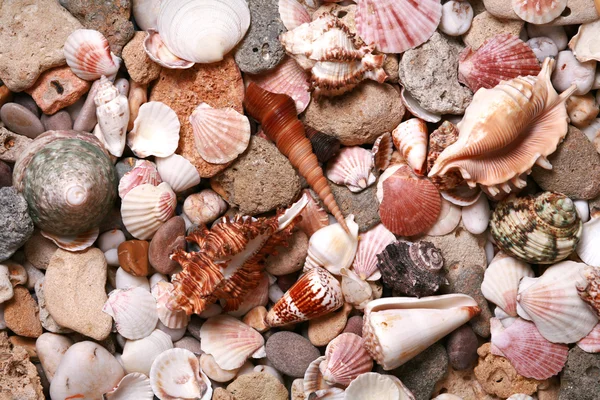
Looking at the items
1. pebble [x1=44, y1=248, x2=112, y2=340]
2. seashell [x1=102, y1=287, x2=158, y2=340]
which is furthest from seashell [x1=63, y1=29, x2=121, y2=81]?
seashell [x1=102, y1=287, x2=158, y2=340]

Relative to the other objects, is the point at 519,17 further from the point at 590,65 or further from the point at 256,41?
the point at 256,41

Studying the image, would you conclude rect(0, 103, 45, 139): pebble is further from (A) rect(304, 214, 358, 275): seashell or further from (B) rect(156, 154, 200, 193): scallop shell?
(A) rect(304, 214, 358, 275): seashell

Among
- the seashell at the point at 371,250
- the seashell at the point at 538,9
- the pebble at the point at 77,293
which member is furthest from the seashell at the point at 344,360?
the seashell at the point at 538,9

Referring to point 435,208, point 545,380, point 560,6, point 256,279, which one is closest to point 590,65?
point 560,6

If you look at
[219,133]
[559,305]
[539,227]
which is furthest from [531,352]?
[219,133]

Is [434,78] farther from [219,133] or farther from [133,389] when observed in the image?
[133,389]

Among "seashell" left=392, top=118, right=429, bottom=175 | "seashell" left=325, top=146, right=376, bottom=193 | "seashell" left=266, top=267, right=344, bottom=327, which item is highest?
"seashell" left=392, top=118, right=429, bottom=175

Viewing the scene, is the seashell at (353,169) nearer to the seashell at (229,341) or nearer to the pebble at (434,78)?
the pebble at (434,78)
